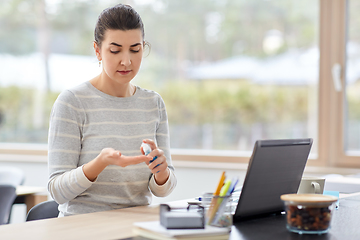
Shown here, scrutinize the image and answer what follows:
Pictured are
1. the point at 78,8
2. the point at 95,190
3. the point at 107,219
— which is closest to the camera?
the point at 107,219

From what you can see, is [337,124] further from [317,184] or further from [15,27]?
[15,27]

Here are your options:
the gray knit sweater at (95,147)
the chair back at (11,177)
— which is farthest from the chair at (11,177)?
the gray knit sweater at (95,147)

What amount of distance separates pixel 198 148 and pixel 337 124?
1078 mm

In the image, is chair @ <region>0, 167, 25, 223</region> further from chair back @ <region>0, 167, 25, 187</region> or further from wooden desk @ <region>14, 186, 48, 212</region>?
wooden desk @ <region>14, 186, 48, 212</region>

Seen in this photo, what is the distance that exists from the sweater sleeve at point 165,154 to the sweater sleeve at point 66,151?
10.9 inches

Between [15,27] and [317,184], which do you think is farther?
[15,27]

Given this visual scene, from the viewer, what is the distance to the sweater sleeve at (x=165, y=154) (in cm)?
157

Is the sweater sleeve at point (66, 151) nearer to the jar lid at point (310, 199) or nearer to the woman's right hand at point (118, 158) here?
the woman's right hand at point (118, 158)

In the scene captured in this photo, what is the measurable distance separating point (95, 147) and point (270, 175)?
65 centimetres

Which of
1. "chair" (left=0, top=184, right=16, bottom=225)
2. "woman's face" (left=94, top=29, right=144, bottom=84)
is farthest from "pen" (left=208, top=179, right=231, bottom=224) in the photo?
"chair" (left=0, top=184, right=16, bottom=225)

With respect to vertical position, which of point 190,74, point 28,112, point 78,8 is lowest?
point 28,112

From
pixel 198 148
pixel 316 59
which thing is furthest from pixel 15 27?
pixel 316 59

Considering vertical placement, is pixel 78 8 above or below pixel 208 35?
above

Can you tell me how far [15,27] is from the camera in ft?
12.9
